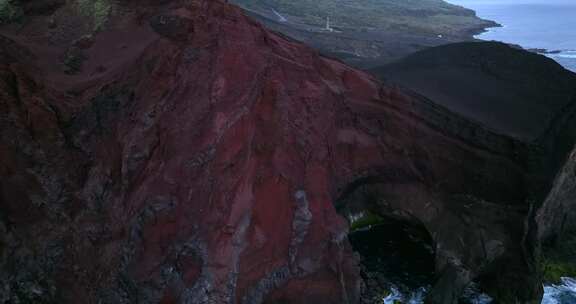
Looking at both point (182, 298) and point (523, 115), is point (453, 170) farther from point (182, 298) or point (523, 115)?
point (182, 298)

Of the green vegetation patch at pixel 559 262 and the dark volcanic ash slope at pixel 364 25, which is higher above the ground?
the dark volcanic ash slope at pixel 364 25

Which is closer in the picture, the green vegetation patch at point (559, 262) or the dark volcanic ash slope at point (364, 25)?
the green vegetation patch at point (559, 262)

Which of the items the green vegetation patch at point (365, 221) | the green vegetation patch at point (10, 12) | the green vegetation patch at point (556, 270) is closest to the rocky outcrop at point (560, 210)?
the green vegetation patch at point (556, 270)

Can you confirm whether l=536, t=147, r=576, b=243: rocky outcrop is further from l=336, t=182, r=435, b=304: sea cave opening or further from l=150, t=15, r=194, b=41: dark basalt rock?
l=150, t=15, r=194, b=41: dark basalt rock

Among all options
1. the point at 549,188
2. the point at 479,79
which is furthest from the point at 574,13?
the point at 549,188

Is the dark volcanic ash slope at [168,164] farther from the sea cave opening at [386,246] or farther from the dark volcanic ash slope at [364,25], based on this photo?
the dark volcanic ash slope at [364,25]

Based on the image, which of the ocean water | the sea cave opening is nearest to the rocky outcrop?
the sea cave opening

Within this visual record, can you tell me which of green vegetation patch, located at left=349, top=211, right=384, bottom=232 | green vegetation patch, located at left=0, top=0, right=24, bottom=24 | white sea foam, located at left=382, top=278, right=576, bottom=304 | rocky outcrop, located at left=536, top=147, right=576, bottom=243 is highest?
green vegetation patch, located at left=0, top=0, right=24, bottom=24
